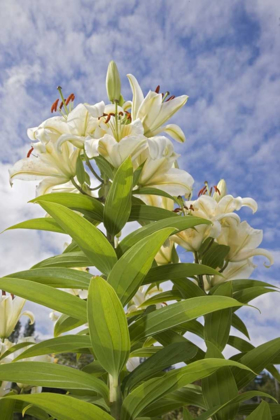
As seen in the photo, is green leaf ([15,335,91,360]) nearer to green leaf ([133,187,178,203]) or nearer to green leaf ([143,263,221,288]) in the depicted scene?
green leaf ([143,263,221,288])

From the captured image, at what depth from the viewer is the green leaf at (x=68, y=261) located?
1.02m

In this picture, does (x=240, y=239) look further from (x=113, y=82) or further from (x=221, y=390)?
(x=113, y=82)

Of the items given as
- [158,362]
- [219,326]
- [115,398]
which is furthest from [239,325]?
[115,398]

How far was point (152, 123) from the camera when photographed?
1172mm

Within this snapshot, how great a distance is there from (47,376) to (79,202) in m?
0.41

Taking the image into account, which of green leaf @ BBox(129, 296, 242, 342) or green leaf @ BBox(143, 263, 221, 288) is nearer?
green leaf @ BBox(129, 296, 242, 342)

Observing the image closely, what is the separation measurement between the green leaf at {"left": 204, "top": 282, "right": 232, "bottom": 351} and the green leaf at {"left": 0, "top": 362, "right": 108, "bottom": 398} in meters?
0.36

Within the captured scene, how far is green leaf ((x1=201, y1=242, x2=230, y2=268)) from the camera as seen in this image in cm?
124

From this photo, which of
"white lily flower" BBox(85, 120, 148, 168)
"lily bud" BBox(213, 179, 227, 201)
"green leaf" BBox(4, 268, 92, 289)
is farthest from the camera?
"lily bud" BBox(213, 179, 227, 201)

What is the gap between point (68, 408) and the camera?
2.29 ft

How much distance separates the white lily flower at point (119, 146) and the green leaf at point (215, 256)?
37cm

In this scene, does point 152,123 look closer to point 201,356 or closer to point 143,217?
point 143,217

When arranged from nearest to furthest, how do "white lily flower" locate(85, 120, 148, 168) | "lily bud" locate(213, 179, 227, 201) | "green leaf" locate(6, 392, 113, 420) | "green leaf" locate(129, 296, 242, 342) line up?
"green leaf" locate(6, 392, 113, 420) → "green leaf" locate(129, 296, 242, 342) → "white lily flower" locate(85, 120, 148, 168) → "lily bud" locate(213, 179, 227, 201)

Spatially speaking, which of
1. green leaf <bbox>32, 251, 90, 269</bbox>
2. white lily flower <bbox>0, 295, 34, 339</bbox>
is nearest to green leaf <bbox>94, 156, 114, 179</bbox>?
green leaf <bbox>32, 251, 90, 269</bbox>
